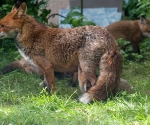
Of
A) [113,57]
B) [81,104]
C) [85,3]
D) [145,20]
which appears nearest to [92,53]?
[113,57]

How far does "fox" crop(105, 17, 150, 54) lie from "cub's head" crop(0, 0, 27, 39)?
3.92 metres

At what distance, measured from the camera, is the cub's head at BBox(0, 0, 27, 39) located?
6.89 m

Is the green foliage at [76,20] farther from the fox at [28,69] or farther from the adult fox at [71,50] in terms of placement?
the adult fox at [71,50]

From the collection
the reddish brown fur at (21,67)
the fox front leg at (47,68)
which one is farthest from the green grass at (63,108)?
the reddish brown fur at (21,67)

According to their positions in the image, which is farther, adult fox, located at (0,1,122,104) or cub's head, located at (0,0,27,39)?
cub's head, located at (0,0,27,39)

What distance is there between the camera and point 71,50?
686 cm

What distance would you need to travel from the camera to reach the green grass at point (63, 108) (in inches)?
213

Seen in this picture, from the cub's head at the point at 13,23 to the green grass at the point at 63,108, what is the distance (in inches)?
34.5

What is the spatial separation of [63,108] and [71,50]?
1.18 m

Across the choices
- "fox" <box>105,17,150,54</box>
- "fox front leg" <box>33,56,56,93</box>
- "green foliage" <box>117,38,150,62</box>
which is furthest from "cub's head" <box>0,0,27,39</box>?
"fox" <box>105,17,150,54</box>

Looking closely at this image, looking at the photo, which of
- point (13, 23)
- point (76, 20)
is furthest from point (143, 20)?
point (13, 23)

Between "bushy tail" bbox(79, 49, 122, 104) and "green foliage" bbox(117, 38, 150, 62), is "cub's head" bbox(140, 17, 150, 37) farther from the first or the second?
"bushy tail" bbox(79, 49, 122, 104)

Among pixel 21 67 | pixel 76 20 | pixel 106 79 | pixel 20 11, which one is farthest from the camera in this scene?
pixel 76 20

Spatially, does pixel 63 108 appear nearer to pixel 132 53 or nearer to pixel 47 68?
Answer: pixel 47 68
